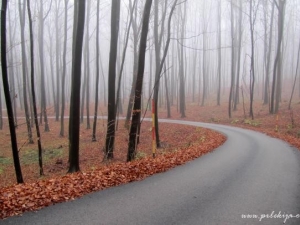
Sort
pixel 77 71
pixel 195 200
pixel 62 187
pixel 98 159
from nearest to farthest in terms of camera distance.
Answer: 1. pixel 195 200
2. pixel 62 187
3. pixel 77 71
4. pixel 98 159

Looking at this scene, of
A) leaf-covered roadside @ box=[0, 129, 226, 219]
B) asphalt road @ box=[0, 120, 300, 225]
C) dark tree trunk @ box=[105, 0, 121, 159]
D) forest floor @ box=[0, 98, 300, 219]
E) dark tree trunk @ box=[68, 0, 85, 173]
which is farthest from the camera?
dark tree trunk @ box=[105, 0, 121, 159]

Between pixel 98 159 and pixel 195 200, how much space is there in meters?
9.24

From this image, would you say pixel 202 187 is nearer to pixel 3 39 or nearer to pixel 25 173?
pixel 3 39

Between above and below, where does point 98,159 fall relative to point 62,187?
below

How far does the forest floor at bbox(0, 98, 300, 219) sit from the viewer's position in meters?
4.96

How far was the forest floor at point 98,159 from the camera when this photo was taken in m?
4.96

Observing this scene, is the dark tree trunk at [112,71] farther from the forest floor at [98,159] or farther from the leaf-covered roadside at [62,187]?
the leaf-covered roadside at [62,187]

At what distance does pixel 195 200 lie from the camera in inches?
197

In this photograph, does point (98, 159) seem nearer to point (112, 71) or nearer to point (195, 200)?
point (112, 71)

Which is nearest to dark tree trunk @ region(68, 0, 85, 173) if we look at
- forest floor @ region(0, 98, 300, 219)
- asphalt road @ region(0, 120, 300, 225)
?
forest floor @ region(0, 98, 300, 219)

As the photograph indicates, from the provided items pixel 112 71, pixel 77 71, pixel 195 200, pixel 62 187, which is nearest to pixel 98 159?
pixel 112 71

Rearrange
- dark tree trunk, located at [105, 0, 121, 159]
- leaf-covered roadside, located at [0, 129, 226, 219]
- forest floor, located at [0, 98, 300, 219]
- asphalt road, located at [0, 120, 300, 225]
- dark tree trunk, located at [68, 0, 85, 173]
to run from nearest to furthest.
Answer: asphalt road, located at [0, 120, 300, 225] → leaf-covered roadside, located at [0, 129, 226, 219] → forest floor, located at [0, 98, 300, 219] → dark tree trunk, located at [68, 0, 85, 173] → dark tree trunk, located at [105, 0, 121, 159]

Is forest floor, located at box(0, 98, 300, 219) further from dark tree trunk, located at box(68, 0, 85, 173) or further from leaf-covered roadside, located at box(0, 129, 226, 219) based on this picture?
dark tree trunk, located at box(68, 0, 85, 173)

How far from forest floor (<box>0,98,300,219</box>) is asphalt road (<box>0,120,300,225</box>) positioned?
1.28 ft
